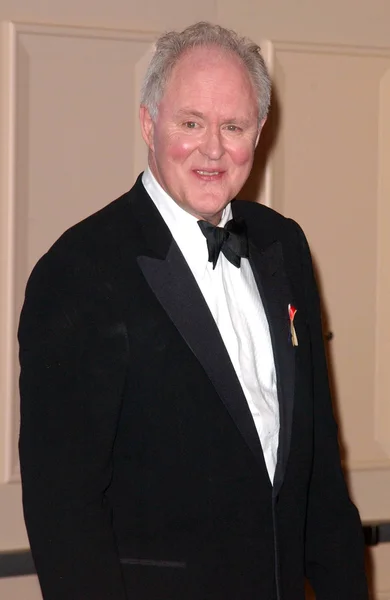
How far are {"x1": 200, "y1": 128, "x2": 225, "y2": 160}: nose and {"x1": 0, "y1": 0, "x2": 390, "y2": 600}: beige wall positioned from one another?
0.91 metres

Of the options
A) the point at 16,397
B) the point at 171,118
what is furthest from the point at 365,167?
the point at 171,118

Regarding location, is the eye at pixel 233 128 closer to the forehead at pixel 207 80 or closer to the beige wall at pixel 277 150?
the forehead at pixel 207 80

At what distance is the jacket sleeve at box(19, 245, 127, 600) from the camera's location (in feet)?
4.88

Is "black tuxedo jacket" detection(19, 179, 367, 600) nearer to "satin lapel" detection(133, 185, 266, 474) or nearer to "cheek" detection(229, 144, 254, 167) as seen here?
"satin lapel" detection(133, 185, 266, 474)

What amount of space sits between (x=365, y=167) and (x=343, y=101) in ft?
0.59

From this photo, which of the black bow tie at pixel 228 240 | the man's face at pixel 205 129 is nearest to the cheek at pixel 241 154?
the man's face at pixel 205 129

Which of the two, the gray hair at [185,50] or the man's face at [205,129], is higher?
the gray hair at [185,50]

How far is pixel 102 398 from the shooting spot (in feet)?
4.88

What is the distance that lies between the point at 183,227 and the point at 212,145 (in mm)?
A: 148

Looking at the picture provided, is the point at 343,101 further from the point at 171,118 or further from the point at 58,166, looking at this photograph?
the point at 171,118

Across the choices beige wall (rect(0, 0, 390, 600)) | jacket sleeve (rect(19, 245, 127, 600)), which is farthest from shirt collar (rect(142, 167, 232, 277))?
beige wall (rect(0, 0, 390, 600))

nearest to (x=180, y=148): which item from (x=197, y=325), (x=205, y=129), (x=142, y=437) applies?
(x=205, y=129)

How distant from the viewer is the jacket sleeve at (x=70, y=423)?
1487mm

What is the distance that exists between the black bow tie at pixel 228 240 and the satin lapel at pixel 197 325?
9cm
